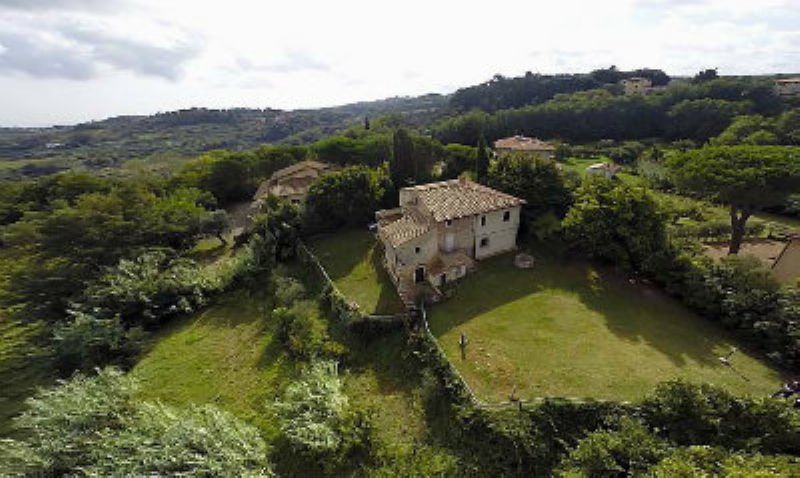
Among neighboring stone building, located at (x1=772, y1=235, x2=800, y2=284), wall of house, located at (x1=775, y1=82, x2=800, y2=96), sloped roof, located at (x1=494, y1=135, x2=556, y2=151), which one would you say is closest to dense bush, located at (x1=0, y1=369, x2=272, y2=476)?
neighboring stone building, located at (x1=772, y1=235, x2=800, y2=284)

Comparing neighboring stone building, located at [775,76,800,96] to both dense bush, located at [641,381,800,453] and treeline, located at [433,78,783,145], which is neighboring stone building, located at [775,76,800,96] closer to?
treeline, located at [433,78,783,145]

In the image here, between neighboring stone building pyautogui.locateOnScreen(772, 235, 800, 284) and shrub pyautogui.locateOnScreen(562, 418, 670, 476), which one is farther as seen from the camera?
neighboring stone building pyautogui.locateOnScreen(772, 235, 800, 284)

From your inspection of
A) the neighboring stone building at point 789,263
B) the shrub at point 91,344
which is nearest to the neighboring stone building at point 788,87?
the neighboring stone building at point 789,263

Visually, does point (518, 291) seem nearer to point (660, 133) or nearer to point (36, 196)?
point (36, 196)

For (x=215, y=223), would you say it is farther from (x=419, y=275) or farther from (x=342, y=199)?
(x=419, y=275)

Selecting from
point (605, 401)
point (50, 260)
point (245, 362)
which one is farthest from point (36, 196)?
point (605, 401)

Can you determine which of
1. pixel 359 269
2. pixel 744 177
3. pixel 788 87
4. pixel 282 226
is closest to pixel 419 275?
pixel 359 269

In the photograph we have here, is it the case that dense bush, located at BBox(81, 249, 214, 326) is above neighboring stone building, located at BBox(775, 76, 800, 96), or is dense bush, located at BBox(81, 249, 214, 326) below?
below
